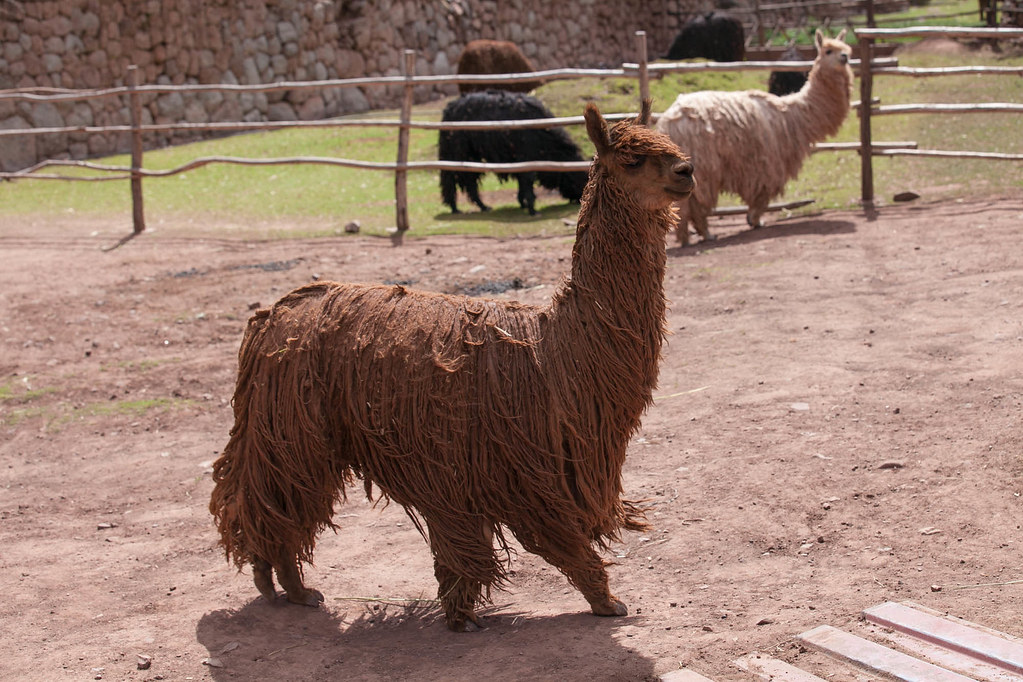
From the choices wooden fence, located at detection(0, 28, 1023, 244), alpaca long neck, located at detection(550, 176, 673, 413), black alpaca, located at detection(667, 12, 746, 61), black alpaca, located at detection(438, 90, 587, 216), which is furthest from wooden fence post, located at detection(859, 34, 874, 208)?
black alpaca, located at detection(667, 12, 746, 61)

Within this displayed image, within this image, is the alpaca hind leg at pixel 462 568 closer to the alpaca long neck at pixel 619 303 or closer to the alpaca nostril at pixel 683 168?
the alpaca long neck at pixel 619 303

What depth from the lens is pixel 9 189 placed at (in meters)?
14.6

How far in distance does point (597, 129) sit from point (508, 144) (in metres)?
8.89

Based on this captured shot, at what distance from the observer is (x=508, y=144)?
39.5 ft

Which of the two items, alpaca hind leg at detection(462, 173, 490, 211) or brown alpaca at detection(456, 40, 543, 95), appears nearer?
alpaca hind leg at detection(462, 173, 490, 211)

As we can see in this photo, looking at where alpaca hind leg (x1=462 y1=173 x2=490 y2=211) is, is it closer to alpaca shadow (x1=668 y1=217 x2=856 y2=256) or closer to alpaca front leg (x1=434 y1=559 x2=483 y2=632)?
alpaca shadow (x1=668 y1=217 x2=856 y2=256)

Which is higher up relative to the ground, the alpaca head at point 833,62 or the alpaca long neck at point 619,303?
the alpaca head at point 833,62

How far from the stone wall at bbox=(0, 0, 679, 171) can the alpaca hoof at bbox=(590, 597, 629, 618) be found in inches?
596

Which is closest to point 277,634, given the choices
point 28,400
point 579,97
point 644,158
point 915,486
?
point 644,158

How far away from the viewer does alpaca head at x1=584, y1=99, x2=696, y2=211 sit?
131 inches

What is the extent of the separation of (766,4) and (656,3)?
3.09m

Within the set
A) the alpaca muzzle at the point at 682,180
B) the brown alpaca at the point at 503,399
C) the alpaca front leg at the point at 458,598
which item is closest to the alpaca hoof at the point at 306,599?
the brown alpaca at the point at 503,399

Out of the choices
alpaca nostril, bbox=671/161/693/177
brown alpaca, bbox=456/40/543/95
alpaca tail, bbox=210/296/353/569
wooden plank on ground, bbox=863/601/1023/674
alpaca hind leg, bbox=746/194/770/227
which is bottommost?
wooden plank on ground, bbox=863/601/1023/674

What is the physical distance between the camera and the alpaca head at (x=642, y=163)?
332cm
